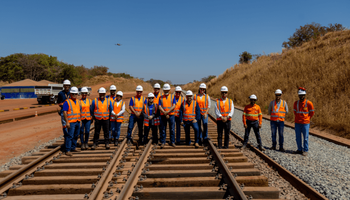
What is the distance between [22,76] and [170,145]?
64.1 m

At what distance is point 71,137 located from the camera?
18.9 ft

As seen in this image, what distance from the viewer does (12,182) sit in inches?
160

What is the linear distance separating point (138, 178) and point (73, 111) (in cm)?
298

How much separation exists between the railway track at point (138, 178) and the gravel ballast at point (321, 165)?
1.23 metres

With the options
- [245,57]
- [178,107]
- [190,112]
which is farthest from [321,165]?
[245,57]

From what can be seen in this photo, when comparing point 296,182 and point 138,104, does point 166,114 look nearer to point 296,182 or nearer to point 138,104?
point 138,104

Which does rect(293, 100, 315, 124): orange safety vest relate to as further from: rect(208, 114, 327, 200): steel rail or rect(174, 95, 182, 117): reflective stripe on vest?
rect(174, 95, 182, 117): reflective stripe on vest

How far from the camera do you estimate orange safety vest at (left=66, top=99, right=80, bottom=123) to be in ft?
18.6

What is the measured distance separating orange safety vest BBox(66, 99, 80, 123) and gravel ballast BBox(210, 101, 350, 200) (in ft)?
19.0

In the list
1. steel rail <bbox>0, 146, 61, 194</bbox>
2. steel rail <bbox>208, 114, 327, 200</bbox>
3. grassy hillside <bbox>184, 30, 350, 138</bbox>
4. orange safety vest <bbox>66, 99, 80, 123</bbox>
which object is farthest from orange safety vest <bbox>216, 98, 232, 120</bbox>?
grassy hillside <bbox>184, 30, 350, 138</bbox>

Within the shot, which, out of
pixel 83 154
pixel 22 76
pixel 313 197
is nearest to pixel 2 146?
pixel 83 154

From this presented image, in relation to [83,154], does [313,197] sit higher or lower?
lower

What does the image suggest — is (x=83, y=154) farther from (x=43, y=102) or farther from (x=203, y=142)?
(x=43, y=102)

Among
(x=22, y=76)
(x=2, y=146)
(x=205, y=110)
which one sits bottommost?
(x=2, y=146)
